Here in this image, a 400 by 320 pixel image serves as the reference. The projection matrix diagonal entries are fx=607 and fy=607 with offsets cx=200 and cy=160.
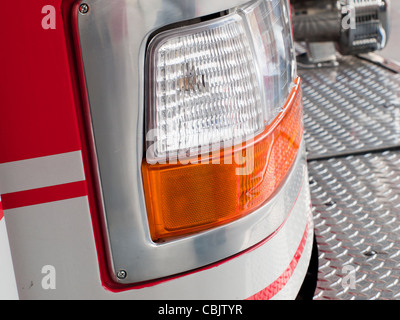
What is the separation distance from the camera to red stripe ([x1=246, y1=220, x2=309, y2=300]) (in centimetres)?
127

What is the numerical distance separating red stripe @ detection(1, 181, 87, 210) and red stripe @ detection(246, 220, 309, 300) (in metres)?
0.44

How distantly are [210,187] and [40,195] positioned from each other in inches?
11.9

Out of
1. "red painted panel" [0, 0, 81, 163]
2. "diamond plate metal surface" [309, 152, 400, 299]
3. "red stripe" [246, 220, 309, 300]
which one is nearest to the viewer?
"red painted panel" [0, 0, 81, 163]

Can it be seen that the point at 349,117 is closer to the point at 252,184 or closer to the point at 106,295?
the point at 252,184

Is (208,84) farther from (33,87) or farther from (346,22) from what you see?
(346,22)

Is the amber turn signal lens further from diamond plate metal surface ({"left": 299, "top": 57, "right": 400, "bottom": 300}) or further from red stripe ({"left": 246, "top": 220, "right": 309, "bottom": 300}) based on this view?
diamond plate metal surface ({"left": 299, "top": 57, "right": 400, "bottom": 300})

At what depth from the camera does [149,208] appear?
1.10 m

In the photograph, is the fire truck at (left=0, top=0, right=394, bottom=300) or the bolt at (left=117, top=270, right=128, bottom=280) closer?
the fire truck at (left=0, top=0, right=394, bottom=300)

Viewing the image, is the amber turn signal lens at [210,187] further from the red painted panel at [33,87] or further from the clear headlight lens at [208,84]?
the red painted panel at [33,87]

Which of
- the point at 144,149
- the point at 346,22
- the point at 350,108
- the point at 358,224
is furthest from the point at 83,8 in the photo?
the point at 346,22

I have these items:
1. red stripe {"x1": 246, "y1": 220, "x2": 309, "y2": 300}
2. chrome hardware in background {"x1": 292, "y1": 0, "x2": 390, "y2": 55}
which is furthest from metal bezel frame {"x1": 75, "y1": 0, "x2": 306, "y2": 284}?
chrome hardware in background {"x1": 292, "y1": 0, "x2": 390, "y2": 55}

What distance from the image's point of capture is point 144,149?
1.06m

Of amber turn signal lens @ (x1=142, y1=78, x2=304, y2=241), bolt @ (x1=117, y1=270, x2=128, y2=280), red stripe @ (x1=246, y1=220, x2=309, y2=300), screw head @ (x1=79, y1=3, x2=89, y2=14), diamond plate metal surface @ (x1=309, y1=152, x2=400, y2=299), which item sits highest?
screw head @ (x1=79, y1=3, x2=89, y2=14)

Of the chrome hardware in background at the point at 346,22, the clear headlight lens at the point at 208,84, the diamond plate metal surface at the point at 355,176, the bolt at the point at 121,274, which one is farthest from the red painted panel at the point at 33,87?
the chrome hardware in background at the point at 346,22
